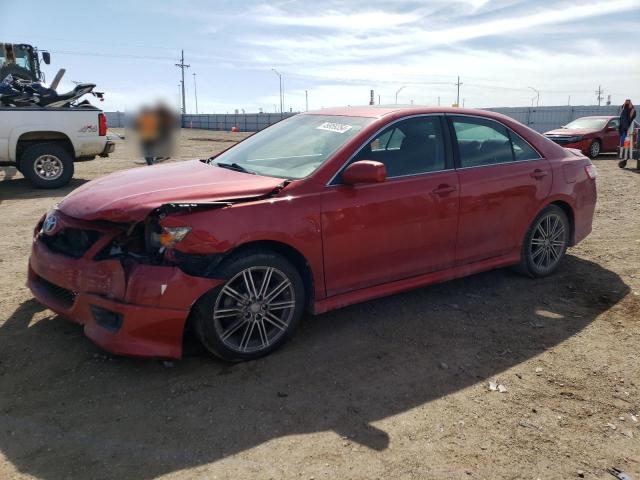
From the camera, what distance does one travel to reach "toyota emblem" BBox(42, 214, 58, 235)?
3611 millimetres

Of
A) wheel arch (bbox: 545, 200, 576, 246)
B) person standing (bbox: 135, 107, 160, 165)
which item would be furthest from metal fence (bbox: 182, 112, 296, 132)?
wheel arch (bbox: 545, 200, 576, 246)

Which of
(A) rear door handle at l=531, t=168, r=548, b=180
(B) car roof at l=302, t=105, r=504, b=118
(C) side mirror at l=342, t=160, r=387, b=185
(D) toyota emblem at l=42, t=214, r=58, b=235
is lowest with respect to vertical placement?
(D) toyota emblem at l=42, t=214, r=58, b=235

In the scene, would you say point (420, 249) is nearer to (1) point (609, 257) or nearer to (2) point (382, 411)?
(2) point (382, 411)

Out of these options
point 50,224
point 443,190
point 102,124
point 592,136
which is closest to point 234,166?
point 50,224

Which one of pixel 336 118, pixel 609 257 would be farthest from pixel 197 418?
pixel 609 257

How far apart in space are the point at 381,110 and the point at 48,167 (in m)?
8.57

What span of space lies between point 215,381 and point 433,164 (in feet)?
7.91

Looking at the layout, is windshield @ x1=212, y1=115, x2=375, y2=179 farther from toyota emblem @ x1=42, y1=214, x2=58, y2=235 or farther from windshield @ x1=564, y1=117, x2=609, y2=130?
windshield @ x1=564, y1=117, x2=609, y2=130

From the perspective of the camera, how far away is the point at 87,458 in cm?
260

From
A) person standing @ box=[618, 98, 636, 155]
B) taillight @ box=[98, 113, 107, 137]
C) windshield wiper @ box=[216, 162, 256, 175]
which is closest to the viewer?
windshield wiper @ box=[216, 162, 256, 175]

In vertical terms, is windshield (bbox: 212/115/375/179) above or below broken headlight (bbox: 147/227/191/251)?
above

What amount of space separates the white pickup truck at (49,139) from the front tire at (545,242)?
9071mm

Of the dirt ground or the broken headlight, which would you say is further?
the broken headlight

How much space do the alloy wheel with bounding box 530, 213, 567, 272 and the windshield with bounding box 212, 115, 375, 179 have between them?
2137mm
